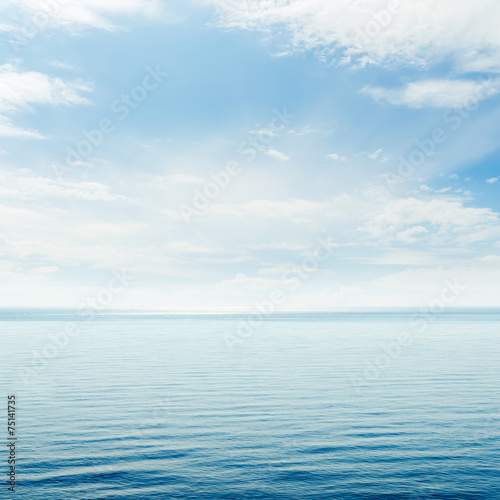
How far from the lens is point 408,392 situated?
54.5 meters

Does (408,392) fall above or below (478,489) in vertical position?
above

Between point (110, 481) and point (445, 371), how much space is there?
57.5m

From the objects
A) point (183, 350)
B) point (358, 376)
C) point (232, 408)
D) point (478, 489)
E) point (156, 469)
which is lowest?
point (478, 489)

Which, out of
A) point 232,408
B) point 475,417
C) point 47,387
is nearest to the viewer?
point 475,417

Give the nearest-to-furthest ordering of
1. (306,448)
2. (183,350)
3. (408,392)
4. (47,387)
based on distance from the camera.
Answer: (306,448), (408,392), (47,387), (183,350)

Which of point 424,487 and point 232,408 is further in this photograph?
point 232,408

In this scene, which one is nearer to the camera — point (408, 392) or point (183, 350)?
point (408, 392)

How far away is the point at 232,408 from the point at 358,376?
2686 centimetres

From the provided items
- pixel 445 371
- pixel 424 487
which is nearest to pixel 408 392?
pixel 445 371

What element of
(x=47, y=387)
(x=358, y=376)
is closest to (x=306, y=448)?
(x=358, y=376)

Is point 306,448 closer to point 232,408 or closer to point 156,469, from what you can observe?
point 156,469

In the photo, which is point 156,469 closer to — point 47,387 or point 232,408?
point 232,408

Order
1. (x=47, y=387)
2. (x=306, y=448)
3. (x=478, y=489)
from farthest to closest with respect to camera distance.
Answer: (x=47, y=387), (x=306, y=448), (x=478, y=489)

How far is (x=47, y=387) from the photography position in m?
59.4
